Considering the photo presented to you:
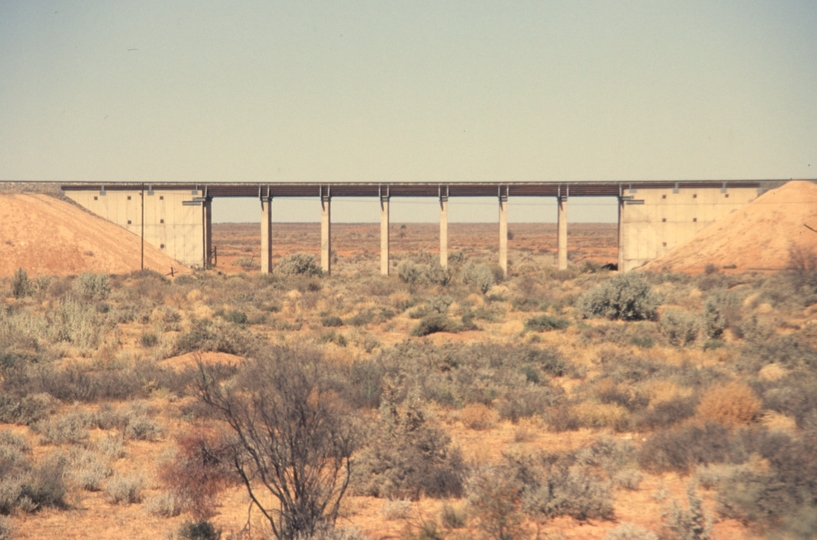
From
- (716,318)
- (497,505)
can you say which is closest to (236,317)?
(716,318)

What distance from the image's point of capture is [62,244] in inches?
1770

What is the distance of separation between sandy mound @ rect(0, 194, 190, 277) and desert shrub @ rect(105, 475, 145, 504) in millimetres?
37525

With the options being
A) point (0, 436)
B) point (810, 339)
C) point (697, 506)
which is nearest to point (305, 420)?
point (697, 506)

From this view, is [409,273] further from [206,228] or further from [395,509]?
[395,509]

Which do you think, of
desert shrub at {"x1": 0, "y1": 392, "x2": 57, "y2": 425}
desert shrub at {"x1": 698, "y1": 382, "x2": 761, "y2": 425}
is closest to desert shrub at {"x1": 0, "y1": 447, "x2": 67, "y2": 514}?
desert shrub at {"x1": 0, "y1": 392, "x2": 57, "y2": 425}

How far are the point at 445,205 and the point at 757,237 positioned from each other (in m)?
19.3

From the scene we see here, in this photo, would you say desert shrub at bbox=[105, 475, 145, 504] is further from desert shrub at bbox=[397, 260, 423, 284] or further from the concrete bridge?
the concrete bridge

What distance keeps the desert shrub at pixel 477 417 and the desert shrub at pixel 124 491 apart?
18.1 ft

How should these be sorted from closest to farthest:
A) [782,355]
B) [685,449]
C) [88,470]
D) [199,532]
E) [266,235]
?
[199,532], [685,449], [88,470], [782,355], [266,235]

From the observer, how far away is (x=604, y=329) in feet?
71.0

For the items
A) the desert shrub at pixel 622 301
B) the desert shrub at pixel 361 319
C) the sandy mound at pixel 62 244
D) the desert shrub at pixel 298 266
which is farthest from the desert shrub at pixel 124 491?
the sandy mound at pixel 62 244

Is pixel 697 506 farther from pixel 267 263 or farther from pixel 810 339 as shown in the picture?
pixel 267 263

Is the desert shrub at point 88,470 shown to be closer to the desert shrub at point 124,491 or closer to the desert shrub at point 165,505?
the desert shrub at point 124,491

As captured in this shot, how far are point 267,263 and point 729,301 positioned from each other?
30.2 metres
